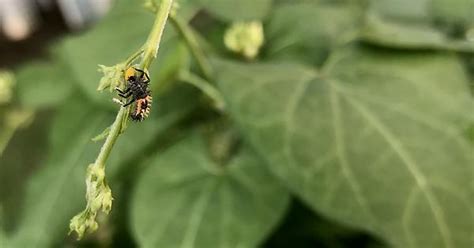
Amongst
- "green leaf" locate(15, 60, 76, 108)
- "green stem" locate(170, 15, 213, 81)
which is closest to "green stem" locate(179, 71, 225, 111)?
"green stem" locate(170, 15, 213, 81)

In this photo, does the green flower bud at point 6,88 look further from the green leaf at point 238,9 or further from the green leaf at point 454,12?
the green leaf at point 454,12

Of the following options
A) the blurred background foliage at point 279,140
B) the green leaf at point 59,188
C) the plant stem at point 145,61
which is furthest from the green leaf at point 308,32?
the plant stem at point 145,61

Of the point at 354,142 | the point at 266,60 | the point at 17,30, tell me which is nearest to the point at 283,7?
the point at 266,60

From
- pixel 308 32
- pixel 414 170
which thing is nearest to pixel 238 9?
pixel 308 32

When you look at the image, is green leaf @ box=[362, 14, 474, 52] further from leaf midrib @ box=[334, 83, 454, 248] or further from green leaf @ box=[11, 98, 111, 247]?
green leaf @ box=[11, 98, 111, 247]

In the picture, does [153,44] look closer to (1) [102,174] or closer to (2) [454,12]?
(1) [102,174]
